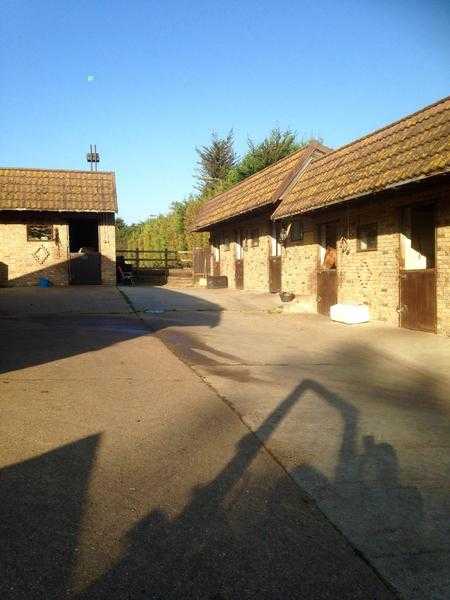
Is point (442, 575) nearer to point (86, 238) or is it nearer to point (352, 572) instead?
A: point (352, 572)

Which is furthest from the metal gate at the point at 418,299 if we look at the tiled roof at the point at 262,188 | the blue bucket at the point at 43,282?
the blue bucket at the point at 43,282

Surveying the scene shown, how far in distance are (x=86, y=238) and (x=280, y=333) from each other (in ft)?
68.0

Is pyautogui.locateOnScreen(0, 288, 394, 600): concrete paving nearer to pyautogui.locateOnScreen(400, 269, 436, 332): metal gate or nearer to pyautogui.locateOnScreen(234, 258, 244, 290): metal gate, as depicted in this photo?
pyautogui.locateOnScreen(400, 269, 436, 332): metal gate

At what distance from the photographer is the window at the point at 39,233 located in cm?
2180

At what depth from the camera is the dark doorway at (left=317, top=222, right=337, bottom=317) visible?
13180 mm

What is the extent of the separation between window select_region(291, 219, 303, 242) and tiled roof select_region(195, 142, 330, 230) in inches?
46.8

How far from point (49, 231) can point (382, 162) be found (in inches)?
645

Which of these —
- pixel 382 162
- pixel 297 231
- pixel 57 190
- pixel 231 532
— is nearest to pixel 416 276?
pixel 382 162

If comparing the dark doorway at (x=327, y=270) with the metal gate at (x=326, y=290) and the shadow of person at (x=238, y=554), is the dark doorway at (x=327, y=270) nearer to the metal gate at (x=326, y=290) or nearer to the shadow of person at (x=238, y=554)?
the metal gate at (x=326, y=290)

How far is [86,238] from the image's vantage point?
28.2 m

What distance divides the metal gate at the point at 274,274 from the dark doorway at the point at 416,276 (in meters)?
6.52

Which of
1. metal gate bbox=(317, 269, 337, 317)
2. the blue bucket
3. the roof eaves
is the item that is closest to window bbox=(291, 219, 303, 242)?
the roof eaves

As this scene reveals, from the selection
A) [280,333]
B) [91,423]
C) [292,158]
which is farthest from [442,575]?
[292,158]

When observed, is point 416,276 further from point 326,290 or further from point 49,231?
point 49,231
